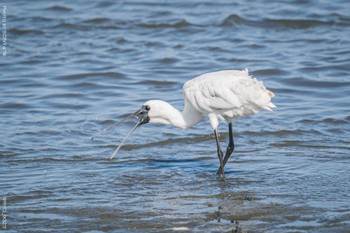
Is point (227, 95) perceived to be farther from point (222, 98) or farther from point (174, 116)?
point (174, 116)

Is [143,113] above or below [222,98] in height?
below

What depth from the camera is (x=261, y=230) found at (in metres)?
7.12

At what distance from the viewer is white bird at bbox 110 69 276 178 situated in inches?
372

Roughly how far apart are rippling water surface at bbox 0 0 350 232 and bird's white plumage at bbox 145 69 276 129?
69 cm

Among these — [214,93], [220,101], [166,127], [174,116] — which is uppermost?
[214,93]

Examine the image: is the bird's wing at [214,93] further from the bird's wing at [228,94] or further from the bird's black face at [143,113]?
the bird's black face at [143,113]

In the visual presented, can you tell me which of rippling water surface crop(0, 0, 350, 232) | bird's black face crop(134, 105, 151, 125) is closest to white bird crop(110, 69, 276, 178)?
bird's black face crop(134, 105, 151, 125)

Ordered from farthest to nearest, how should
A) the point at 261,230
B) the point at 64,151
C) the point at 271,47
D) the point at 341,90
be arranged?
the point at 271,47 → the point at 341,90 → the point at 64,151 → the point at 261,230

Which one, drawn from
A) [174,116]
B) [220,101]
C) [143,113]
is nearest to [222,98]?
[220,101]

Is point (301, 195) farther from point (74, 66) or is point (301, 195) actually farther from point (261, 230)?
point (74, 66)

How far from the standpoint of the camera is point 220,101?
31.3ft

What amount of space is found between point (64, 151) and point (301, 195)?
3865mm

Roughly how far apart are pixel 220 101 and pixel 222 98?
5cm

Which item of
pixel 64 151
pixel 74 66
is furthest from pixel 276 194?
pixel 74 66
